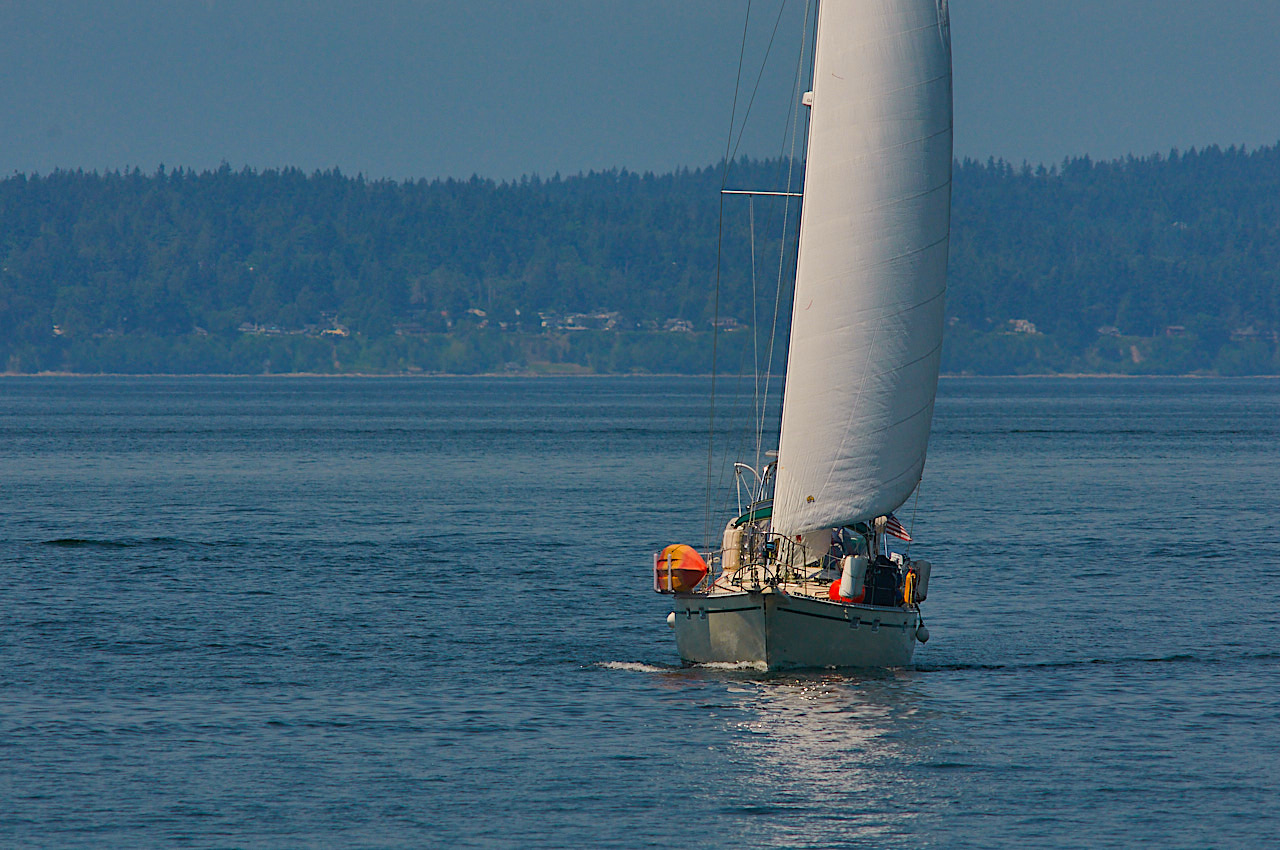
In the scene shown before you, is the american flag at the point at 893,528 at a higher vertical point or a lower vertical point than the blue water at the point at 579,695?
higher

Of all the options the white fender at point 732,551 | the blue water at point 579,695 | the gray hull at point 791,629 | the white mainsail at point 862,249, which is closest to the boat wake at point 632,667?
the blue water at point 579,695

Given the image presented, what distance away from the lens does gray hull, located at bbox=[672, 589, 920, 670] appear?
33000 millimetres

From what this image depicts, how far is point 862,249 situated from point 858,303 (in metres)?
1.15

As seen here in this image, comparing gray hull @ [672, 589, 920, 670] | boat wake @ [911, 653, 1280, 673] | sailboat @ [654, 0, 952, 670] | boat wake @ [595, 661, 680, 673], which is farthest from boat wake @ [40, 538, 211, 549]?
boat wake @ [911, 653, 1280, 673]

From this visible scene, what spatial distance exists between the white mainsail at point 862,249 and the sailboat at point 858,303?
30mm

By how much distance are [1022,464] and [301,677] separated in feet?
275

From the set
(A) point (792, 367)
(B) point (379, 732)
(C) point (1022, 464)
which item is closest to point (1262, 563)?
(A) point (792, 367)

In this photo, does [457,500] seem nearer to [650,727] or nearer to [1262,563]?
[1262,563]

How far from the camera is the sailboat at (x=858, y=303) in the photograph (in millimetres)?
34844

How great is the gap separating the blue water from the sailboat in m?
2.13

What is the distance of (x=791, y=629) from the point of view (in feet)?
109

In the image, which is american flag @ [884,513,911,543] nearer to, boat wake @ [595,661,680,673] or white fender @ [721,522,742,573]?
white fender @ [721,522,742,573]

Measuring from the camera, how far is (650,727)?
32469mm

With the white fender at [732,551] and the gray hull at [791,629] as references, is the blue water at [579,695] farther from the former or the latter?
the white fender at [732,551]
